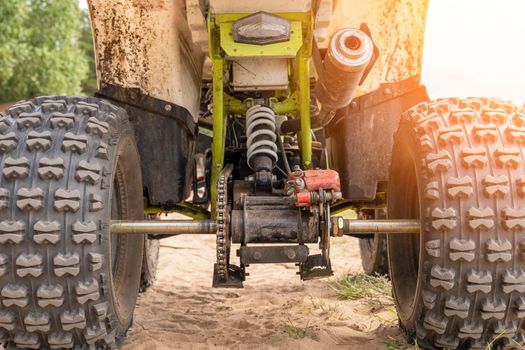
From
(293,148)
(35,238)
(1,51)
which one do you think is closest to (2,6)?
(1,51)

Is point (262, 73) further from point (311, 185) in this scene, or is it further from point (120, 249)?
point (120, 249)

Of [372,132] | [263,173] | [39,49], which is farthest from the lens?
[39,49]

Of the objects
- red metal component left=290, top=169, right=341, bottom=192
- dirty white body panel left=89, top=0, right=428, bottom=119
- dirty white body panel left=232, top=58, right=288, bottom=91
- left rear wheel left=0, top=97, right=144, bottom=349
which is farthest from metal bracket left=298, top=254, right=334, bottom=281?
dirty white body panel left=89, top=0, right=428, bottom=119

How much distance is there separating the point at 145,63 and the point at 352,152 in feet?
4.07

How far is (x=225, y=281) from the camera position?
8.75 feet

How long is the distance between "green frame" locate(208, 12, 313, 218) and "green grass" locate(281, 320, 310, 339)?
0.73 metres

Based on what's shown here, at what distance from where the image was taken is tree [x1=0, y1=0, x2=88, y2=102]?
20078 millimetres

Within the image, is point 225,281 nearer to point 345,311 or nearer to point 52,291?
point 52,291

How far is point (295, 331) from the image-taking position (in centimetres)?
317

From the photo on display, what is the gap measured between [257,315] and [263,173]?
1.14m

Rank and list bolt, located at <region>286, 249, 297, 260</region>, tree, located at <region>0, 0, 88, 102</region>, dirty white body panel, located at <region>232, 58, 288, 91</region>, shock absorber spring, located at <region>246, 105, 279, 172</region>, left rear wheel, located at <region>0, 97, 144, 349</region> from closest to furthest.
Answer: left rear wheel, located at <region>0, 97, 144, 349</region> → bolt, located at <region>286, 249, 297, 260</region> → shock absorber spring, located at <region>246, 105, 279, 172</region> → dirty white body panel, located at <region>232, 58, 288, 91</region> → tree, located at <region>0, 0, 88, 102</region>

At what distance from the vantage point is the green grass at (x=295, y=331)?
3.11 metres

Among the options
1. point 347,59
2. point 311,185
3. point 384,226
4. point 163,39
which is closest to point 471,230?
point 384,226

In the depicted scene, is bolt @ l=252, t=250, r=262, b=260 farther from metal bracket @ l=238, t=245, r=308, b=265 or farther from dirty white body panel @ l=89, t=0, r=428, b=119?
dirty white body panel @ l=89, t=0, r=428, b=119
